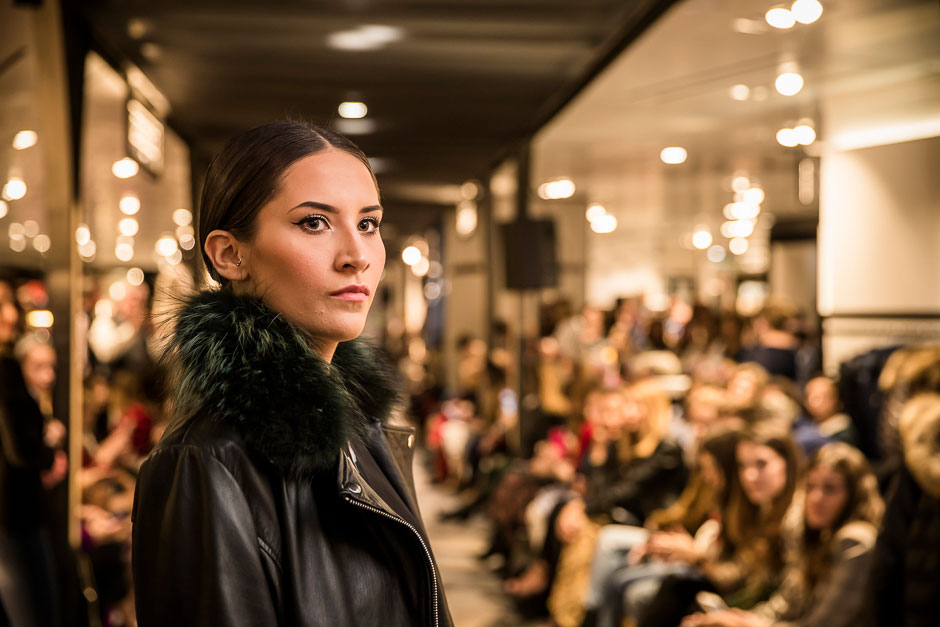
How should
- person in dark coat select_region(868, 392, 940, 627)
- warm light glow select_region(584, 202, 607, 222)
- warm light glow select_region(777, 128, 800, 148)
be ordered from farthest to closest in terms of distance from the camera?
warm light glow select_region(584, 202, 607, 222), warm light glow select_region(777, 128, 800, 148), person in dark coat select_region(868, 392, 940, 627)

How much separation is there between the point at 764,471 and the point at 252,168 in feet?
9.04

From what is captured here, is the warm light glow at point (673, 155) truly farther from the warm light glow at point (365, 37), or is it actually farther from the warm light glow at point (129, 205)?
the warm light glow at point (129, 205)

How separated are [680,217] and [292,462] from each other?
486 inches

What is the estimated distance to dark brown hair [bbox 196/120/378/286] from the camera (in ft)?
3.59

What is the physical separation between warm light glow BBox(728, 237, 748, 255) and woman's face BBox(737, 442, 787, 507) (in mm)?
11003

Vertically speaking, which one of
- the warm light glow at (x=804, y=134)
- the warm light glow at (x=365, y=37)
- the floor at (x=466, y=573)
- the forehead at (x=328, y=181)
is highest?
the warm light glow at (x=365, y=37)

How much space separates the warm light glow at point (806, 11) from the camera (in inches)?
165

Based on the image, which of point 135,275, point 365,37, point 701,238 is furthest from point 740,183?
point 135,275

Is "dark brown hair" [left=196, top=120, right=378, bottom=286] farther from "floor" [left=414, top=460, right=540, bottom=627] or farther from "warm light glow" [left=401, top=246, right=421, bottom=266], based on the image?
"warm light glow" [left=401, top=246, right=421, bottom=266]

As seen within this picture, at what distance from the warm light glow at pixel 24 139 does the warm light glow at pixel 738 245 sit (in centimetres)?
1151

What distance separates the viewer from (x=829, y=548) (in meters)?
3.04

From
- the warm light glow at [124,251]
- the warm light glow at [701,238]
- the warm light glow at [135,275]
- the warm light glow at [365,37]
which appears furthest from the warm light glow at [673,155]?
the warm light glow at [135,275]

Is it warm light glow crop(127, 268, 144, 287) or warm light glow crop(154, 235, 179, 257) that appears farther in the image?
warm light glow crop(127, 268, 144, 287)

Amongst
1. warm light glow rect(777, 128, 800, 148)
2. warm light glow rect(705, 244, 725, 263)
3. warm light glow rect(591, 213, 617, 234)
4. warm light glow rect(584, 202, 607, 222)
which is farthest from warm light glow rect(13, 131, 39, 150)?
warm light glow rect(705, 244, 725, 263)
